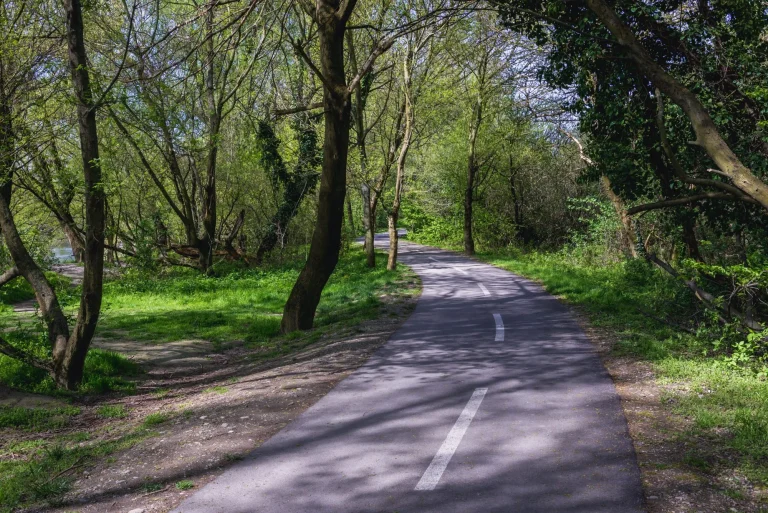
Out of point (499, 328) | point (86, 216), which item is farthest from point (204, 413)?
point (499, 328)

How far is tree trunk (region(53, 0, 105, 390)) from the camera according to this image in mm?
Result: 9070

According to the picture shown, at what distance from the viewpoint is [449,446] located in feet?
18.6

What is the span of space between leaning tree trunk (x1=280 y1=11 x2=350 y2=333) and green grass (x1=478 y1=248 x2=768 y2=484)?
5.61 meters

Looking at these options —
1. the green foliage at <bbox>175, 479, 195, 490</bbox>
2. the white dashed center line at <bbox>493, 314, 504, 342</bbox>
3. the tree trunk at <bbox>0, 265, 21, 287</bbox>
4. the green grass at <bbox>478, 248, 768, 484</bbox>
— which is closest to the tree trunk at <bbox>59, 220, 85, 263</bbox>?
the tree trunk at <bbox>0, 265, 21, 287</bbox>

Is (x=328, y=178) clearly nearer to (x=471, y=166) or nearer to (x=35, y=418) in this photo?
(x=35, y=418)

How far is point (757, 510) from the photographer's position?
14.2ft

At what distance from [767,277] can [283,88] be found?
998 inches

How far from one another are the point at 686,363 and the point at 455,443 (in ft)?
14.2

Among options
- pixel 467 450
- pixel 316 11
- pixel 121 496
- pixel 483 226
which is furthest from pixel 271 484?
pixel 483 226

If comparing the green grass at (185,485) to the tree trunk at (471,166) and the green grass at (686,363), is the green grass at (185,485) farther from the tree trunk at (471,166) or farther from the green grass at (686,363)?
the tree trunk at (471,166)

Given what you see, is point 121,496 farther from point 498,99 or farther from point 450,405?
point 498,99

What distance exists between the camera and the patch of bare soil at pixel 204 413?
17.5 feet

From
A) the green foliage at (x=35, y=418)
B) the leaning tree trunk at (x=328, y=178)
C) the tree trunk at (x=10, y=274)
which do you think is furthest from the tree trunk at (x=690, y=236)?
the tree trunk at (x=10, y=274)

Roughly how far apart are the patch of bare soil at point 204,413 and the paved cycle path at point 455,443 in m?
0.31
